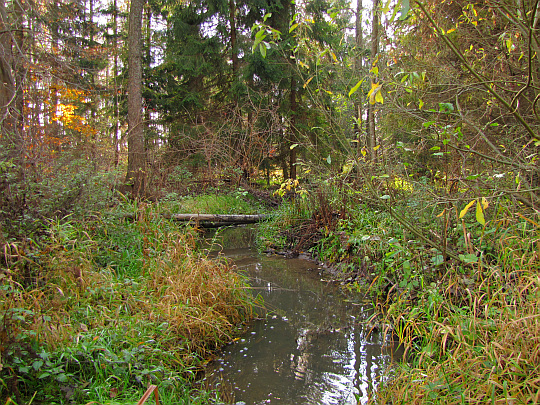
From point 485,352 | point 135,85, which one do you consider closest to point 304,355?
point 485,352

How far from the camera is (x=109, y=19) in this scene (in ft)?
62.7

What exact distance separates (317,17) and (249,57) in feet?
11.5

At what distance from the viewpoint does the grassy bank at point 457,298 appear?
2.42m

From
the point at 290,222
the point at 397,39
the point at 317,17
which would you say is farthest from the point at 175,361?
the point at 317,17

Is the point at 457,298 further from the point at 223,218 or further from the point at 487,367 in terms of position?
the point at 223,218

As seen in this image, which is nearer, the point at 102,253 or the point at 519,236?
the point at 519,236

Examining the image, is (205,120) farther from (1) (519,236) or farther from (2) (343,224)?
(1) (519,236)

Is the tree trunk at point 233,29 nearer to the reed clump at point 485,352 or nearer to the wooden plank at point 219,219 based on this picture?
the wooden plank at point 219,219

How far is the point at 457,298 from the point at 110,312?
3380 mm

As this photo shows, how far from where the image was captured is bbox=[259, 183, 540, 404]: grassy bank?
7.95 feet

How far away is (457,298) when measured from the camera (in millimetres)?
3584

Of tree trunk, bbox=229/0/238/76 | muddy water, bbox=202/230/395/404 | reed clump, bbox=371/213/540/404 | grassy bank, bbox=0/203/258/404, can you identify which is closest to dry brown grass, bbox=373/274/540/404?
reed clump, bbox=371/213/540/404

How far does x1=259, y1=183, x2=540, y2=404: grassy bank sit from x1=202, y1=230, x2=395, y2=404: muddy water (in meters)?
0.24

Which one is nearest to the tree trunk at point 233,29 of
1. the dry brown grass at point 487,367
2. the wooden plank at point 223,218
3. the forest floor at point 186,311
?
the wooden plank at point 223,218
